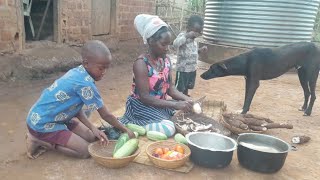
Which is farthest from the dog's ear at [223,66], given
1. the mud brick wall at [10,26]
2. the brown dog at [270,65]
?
the mud brick wall at [10,26]

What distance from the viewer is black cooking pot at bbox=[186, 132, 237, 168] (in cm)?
265

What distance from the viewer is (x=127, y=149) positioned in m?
2.61

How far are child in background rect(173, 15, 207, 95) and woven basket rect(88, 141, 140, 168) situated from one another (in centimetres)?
228

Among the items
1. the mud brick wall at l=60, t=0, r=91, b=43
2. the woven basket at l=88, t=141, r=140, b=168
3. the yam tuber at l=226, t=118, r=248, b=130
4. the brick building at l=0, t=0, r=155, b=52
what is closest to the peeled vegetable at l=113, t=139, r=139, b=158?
the woven basket at l=88, t=141, r=140, b=168

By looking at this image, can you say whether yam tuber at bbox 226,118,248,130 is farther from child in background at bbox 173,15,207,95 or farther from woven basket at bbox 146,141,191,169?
child in background at bbox 173,15,207,95

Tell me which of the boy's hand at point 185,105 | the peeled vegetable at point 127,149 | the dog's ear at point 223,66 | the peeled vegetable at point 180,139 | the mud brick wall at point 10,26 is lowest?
the peeled vegetable at point 180,139

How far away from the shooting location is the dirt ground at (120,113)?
8.64 feet

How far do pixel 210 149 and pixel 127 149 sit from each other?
676 mm

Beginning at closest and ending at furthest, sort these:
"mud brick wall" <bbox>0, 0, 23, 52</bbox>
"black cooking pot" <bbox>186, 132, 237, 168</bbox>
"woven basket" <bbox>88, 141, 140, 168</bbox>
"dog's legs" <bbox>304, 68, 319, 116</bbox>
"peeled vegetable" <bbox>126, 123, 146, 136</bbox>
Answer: "woven basket" <bbox>88, 141, 140, 168</bbox> → "black cooking pot" <bbox>186, 132, 237, 168</bbox> → "peeled vegetable" <bbox>126, 123, 146, 136</bbox> → "dog's legs" <bbox>304, 68, 319, 116</bbox> → "mud brick wall" <bbox>0, 0, 23, 52</bbox>

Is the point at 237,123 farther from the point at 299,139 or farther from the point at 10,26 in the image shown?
the point at 10,26

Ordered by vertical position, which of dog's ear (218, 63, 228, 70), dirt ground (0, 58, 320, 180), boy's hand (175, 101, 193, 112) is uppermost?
dog's ear (218, 63, 228, 70)

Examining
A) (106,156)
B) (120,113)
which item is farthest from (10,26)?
(106,156)

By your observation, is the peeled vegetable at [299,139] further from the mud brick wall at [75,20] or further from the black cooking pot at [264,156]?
the mud brick wall at [75,20]

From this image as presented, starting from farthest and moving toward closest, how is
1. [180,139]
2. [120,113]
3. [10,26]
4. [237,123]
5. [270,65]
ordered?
[10,26] → [270,65] → [120,113] → [237,123] → [180,139]
